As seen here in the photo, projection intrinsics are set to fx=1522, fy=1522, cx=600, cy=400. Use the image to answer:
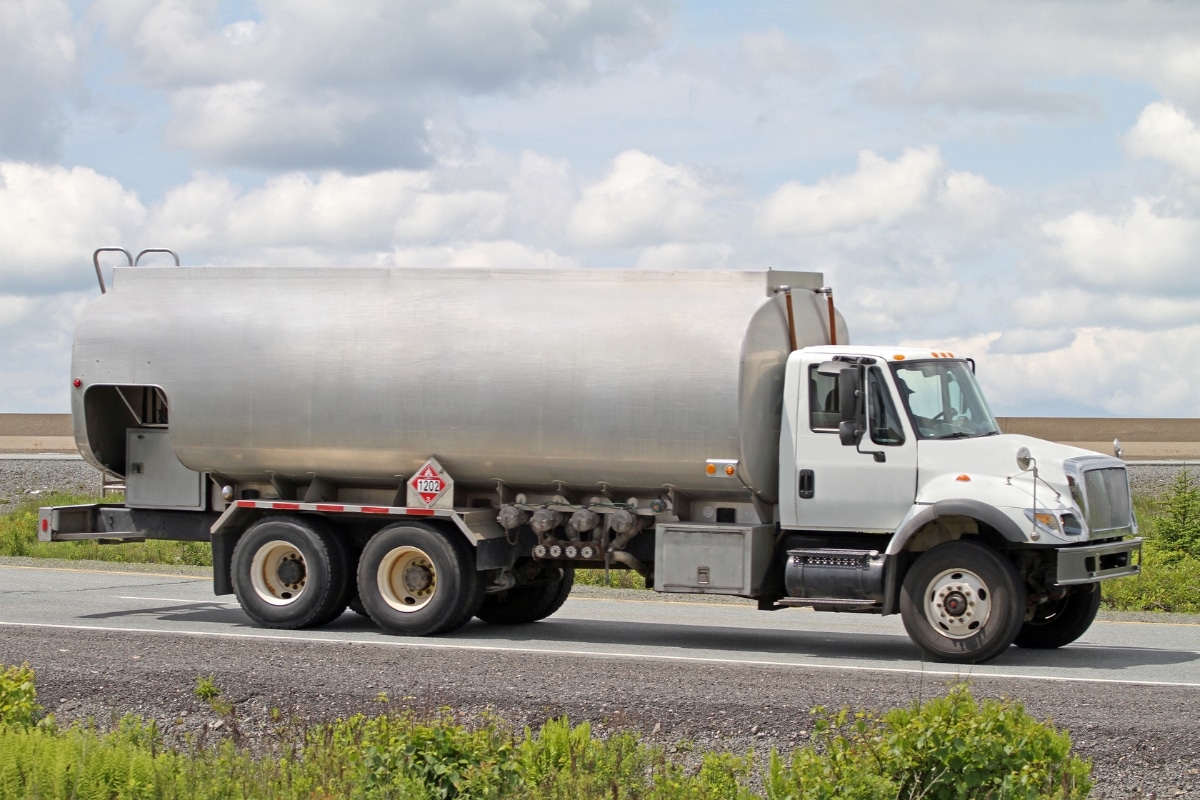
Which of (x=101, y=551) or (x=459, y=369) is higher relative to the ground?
(x=459, y=369)

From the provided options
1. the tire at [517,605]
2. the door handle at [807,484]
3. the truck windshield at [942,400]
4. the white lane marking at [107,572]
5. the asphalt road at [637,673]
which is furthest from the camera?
the white lane marking at [107,572]

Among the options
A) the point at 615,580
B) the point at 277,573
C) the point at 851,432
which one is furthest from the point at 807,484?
the point at 615,580

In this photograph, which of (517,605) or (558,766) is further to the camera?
(517,605)

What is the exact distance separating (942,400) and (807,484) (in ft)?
4.45

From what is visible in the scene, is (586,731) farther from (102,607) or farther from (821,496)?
(102,607)

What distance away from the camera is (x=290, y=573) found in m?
14.5

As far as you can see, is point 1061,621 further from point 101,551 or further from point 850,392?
point 101,551

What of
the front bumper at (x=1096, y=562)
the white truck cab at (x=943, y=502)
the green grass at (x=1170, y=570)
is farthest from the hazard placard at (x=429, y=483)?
the green grass at (x=1170, y=570)

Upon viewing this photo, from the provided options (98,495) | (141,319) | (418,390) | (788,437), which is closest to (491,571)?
(418,390)

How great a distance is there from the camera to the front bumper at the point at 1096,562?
11.9 metres

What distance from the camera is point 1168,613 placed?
Answer: 55.3 feet

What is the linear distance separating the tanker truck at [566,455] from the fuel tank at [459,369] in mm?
21

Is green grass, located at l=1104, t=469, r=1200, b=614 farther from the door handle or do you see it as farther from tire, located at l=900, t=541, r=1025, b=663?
the door handle

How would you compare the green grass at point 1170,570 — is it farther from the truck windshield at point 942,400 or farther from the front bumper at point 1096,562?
the truck windshield at point 942,400
